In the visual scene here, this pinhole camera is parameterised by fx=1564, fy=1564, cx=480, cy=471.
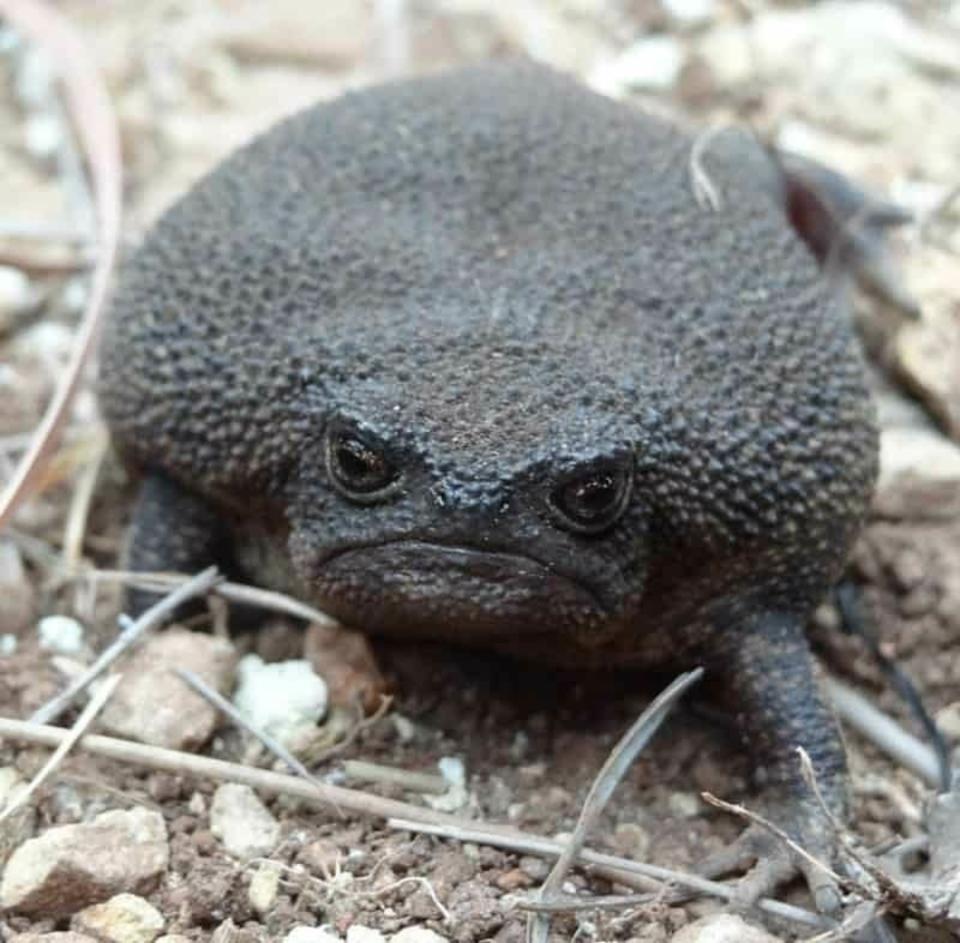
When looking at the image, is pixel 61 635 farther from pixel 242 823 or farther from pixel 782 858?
pixel 782 858

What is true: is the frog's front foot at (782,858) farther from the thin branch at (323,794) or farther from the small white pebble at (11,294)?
the small white pebble at (11,294)

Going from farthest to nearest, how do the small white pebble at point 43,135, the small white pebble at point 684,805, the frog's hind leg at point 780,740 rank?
the small white pebble at point 43,135
the small white pebble at point 684,805
the frog's hind leg at point 780,740

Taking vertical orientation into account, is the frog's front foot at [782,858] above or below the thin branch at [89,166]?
below

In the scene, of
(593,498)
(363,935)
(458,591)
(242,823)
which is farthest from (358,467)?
(363,935)

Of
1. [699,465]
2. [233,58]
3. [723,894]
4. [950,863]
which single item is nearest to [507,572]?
[699,465]

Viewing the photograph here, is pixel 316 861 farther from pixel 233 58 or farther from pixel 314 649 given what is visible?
pixel 233 58

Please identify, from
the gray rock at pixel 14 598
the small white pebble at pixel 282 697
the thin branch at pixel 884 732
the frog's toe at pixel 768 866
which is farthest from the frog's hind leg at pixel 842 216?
the gray rock at pixel 14 598
